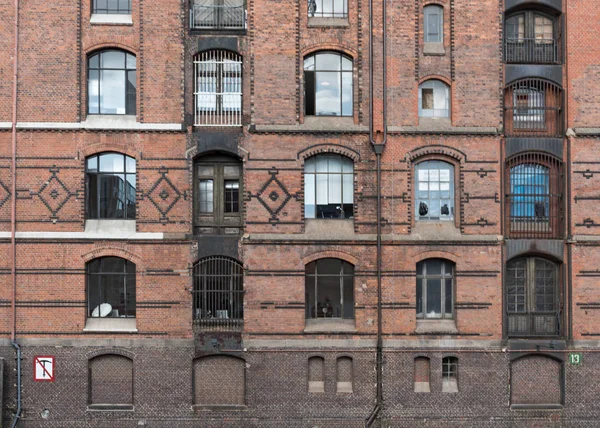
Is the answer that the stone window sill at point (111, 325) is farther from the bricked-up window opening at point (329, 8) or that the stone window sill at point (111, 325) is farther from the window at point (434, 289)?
the bricked-up window opening at point (329, 8)

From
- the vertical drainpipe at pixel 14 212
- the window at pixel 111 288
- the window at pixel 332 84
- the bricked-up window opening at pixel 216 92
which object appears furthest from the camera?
the window at pixel 332 84

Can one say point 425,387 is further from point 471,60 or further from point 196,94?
point 196,94

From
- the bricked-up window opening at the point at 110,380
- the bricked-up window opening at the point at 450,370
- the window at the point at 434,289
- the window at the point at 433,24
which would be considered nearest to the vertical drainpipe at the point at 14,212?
the bricked-up window opening at the point at 110,380

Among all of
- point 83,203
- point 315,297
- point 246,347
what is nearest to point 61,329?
point 83,203

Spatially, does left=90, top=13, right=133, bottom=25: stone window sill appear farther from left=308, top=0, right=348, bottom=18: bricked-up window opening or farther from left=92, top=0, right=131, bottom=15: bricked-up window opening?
left=308, top=0, right=348, bottom=18: bricked-up window opening

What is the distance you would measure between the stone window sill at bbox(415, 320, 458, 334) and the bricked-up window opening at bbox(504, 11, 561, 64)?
8.32 meters

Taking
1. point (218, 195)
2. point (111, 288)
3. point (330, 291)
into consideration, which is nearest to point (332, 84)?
point (218, 195)

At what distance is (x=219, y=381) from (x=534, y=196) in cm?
1125

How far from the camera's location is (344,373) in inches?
680

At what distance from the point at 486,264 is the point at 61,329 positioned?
510 inches

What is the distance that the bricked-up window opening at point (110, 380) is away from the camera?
56.0ft

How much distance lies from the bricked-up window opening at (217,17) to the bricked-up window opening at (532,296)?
11.3 m

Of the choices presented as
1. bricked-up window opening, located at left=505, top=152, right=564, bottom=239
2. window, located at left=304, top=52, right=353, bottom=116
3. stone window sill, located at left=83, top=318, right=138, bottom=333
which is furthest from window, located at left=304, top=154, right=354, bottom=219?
stone window sill, located at left=83, top=318, right=138, bottom=333

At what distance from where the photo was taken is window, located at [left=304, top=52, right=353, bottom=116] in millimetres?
17688
